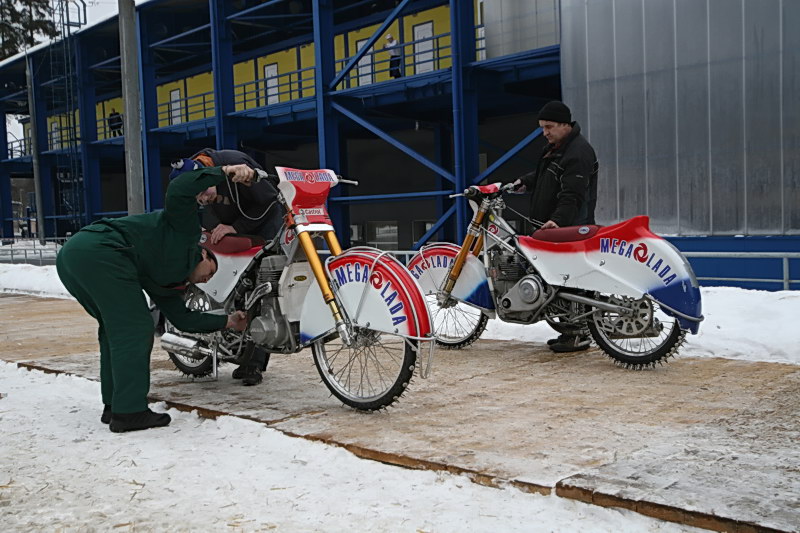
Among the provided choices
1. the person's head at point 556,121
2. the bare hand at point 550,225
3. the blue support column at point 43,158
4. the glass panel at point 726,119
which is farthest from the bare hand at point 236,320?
the blue support column at point 43,158

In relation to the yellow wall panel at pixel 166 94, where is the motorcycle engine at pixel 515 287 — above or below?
below

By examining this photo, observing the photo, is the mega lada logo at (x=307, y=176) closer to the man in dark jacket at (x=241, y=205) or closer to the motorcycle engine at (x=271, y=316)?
the man in dark jacket at (x=241, y=205)

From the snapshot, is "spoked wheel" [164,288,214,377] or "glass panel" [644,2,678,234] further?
"glass panel" [644,2,678,234]

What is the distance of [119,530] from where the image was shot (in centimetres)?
309

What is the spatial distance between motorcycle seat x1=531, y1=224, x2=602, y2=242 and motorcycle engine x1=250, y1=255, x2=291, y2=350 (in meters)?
2.25

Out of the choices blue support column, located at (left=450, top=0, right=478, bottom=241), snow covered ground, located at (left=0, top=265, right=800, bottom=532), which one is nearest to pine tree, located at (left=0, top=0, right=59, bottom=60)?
blue support column, located at (left=450, top=0, right=478, bottom=241)

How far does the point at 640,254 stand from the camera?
5.84 m

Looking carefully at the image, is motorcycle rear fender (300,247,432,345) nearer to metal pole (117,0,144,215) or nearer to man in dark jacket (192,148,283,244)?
man in dark jacket (192,148,283,244)

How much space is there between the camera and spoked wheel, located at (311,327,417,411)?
15.3 feet

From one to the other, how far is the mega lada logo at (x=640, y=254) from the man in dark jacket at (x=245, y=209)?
249 cm

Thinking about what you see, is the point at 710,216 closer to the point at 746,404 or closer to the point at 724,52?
the point at 724,52

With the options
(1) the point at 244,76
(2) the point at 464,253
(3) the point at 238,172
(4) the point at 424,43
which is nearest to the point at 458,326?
(2) the point at 464,253

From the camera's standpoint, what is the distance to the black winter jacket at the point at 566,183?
658cm

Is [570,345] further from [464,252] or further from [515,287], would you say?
[464,252]
